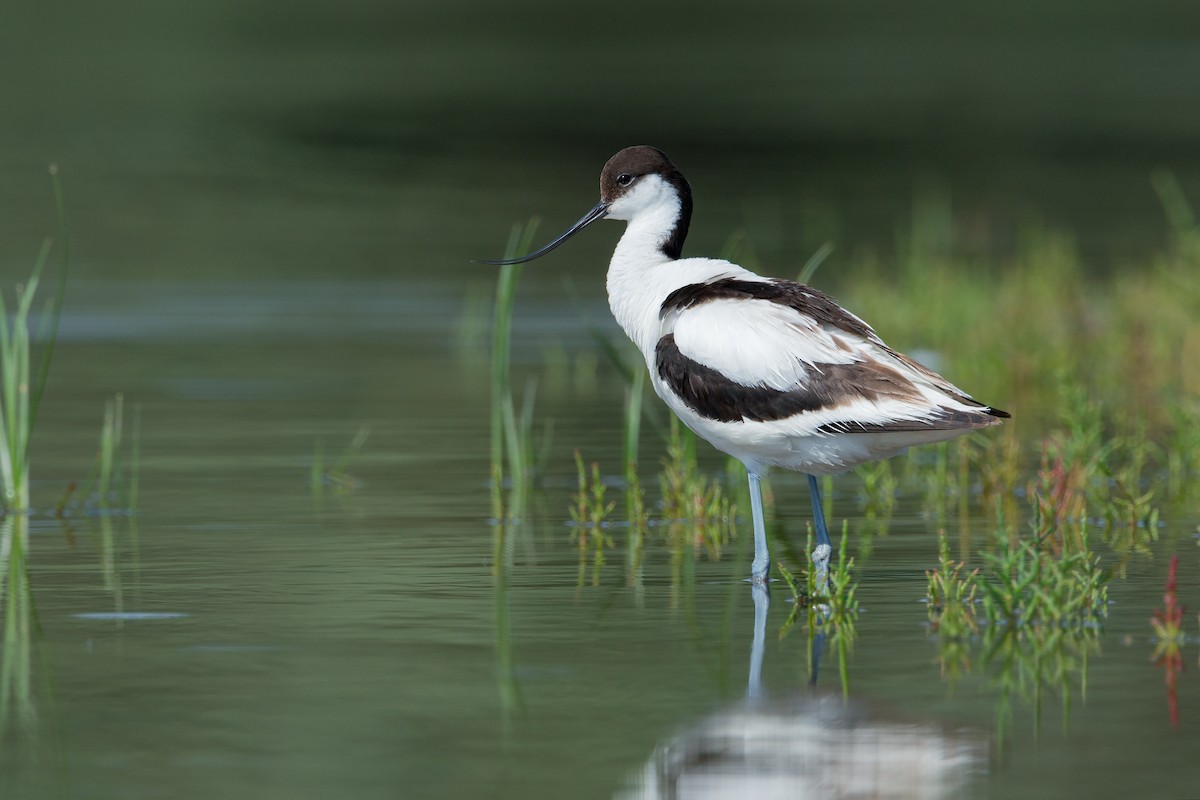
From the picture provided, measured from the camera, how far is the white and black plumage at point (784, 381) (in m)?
7.52

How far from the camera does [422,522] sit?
943 centimetres

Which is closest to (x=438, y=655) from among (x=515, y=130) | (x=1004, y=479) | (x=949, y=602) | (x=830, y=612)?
(x=830, y=612)

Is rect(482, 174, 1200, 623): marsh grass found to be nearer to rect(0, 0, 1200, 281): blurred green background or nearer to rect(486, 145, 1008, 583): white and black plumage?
rect(486, 145, 1008, 583): white and black plumage

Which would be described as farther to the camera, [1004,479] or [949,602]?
[1004,479]

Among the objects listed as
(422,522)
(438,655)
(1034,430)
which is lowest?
(438,655)

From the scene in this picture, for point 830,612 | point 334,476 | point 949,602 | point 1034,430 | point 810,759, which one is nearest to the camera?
point 810,759

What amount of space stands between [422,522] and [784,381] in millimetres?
2245

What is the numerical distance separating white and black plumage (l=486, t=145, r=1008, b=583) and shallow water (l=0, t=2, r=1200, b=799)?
1.69 ft

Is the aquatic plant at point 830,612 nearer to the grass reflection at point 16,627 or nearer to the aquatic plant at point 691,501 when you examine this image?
the aquatic plant at point 691,501

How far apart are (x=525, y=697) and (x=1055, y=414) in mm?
7041

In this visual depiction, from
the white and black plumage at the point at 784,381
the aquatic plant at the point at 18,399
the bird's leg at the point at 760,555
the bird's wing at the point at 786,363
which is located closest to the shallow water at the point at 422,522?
the bird's leg at the point at 760,555

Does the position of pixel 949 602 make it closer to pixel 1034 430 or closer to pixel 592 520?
pixel 592 520

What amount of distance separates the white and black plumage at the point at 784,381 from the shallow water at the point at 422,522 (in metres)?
0.52

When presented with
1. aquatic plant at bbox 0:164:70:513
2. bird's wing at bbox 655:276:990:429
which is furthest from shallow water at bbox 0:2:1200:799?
bird's wing at bbox 655:276:990:429
